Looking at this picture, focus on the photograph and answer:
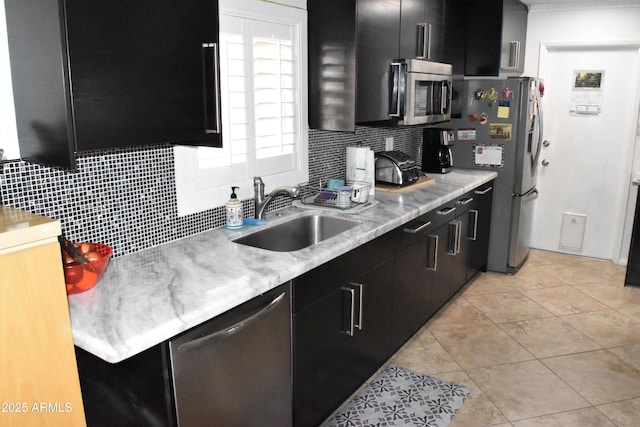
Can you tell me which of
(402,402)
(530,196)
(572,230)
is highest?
(530,196)

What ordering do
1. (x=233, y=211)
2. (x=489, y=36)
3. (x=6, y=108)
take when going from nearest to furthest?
1. (x=6, y=108)
2. (x=233, y=211)
3. (x=489, y=36)

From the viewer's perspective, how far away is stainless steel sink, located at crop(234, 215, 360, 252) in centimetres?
256

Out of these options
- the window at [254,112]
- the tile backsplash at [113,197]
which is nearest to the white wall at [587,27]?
the window at [254,112]

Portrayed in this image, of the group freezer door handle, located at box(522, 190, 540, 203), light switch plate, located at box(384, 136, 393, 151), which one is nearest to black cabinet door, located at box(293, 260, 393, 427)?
light switch plate, located at box(384, 136, 393, 151)

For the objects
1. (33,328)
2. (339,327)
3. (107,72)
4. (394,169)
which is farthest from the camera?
(394,169)

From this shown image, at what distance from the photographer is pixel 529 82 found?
13.5ft

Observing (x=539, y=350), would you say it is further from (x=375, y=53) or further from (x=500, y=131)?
(x=375, y=53)

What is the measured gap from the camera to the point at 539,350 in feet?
10.4

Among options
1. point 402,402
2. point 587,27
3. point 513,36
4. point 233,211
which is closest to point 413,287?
point 402,402

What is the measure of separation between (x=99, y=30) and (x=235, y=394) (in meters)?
1.22

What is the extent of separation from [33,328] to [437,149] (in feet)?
11.0

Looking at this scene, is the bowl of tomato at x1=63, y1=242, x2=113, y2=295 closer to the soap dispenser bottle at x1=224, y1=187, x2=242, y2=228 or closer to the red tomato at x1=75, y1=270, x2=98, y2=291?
the red tomato at x1=75, y1=270, x2=98, y2=291

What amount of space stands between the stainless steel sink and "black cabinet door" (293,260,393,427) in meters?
0.33

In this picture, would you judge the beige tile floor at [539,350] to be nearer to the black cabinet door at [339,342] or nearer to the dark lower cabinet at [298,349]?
the dark lower cabinet at [298,349]
